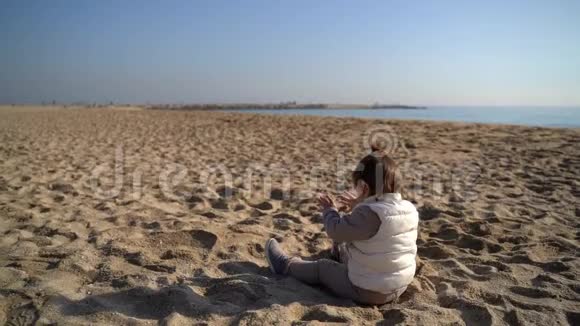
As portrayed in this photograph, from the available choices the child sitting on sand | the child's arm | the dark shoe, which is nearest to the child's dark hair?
the child sitting on sand

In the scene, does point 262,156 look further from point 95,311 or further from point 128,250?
point 95,311

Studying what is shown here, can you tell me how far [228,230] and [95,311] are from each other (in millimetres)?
1368

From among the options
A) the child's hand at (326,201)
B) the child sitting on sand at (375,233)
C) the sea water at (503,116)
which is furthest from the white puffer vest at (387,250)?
the sea water at (503,116)

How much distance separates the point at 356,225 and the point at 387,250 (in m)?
0.21

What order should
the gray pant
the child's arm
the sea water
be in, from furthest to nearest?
the sea water
the gray pant
the child's arm

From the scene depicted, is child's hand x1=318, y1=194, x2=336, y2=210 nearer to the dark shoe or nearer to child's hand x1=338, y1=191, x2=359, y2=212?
child's hand x1=338, y1=191, x2=359, y2=212

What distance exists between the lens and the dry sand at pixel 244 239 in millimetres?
2057

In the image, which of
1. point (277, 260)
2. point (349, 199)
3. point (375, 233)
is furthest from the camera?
point (277, 260)

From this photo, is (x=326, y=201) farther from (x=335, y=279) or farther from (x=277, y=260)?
(x=277, y=260)

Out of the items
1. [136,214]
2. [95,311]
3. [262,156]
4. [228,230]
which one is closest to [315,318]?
[95,311]

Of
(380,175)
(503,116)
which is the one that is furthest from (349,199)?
(503,116)

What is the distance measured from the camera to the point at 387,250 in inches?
81.0

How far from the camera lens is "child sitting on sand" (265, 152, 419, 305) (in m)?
2.03

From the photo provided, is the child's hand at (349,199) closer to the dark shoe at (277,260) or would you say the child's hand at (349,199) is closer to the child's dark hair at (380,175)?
the child's dark hair at (380,175)
